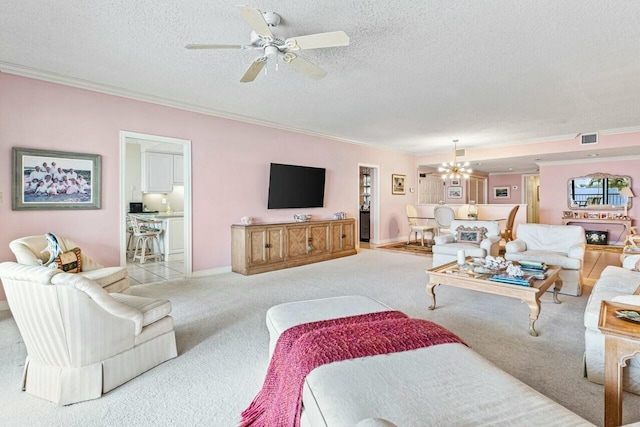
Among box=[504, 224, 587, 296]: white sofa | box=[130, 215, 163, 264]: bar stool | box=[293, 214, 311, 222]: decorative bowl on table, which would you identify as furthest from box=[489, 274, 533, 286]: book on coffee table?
box=[130, 215, 163, 264]: bar stool

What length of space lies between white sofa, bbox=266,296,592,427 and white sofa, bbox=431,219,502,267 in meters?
3.79

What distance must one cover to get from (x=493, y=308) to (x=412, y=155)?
21.6 feet

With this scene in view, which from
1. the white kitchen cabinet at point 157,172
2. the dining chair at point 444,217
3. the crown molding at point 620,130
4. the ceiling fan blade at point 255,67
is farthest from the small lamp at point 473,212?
the white kitchen cabinet at point 157,172

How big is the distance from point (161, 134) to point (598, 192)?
396 inches

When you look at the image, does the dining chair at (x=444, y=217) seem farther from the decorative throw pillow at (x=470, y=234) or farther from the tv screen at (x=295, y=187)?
the tv screen at (x=295, y=187)

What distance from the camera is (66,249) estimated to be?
3357 millimetres

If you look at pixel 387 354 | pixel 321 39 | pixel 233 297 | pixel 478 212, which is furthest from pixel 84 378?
pixel 478 212

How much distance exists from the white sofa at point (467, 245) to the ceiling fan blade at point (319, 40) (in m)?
3.71

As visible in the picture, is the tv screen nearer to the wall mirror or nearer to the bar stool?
the bar stool

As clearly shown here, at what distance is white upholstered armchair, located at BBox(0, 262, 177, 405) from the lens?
1.75m

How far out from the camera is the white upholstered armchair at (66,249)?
2.88m

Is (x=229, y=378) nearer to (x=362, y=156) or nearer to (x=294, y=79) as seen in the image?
(x=294, y=79)

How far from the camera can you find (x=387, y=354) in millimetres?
1413

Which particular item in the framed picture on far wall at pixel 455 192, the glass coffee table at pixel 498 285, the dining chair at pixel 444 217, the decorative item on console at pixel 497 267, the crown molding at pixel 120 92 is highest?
the crown molding at pixel 120 92
